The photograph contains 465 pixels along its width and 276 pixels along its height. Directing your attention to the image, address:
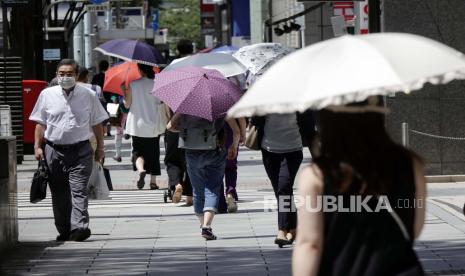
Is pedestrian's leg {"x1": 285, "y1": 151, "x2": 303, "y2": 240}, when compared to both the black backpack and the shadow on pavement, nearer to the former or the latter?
the shadow on pavement

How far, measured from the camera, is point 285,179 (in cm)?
1170

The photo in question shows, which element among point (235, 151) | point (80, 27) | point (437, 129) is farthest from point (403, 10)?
point (80, 27)

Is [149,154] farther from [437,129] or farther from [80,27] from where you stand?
[80,27]

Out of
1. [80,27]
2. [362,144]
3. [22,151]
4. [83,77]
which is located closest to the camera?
[362,144]

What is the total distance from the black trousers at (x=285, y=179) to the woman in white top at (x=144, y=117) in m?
5.98

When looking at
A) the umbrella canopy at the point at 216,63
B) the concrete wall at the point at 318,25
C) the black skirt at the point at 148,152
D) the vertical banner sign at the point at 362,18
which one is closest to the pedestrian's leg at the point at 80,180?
the umbrella canopy at the point at 216,63

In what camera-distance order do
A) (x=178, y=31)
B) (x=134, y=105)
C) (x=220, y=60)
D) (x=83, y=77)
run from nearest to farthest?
(x=220, y=60), (x=83, y=77), (x=134, y=105), (x=178, y=31)

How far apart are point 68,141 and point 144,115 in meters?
5.62

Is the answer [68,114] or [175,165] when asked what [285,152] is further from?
[175,165]

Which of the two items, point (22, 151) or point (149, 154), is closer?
point (149, 154)

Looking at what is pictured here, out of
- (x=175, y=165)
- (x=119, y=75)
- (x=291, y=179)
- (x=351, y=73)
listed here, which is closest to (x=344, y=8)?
(x=119, y=75)

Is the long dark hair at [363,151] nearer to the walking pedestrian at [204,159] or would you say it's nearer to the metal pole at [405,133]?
the walking pedestrian at [204,159]

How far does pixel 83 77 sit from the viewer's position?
1662 cm

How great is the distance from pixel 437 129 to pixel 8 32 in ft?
44.9
